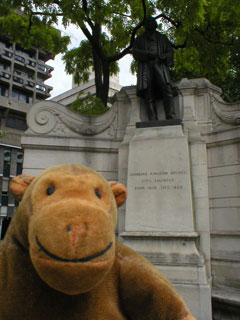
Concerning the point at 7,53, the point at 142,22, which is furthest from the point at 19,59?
the point at 142,22

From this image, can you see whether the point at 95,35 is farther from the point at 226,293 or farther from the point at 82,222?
the point at 82,222

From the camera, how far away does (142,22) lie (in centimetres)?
1045

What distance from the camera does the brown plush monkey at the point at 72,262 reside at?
1.43 meters

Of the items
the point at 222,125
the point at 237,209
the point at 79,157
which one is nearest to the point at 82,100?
the point at 79,157

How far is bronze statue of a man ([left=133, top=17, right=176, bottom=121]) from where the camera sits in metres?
7.12

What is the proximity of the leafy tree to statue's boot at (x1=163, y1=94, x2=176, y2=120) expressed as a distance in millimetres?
2948

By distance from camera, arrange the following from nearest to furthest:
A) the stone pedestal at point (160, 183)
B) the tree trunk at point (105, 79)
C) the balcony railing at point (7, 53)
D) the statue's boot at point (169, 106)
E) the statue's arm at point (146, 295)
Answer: the statue's arm at point (146, 295) → the stone pedestal at point (160, 183) → the statue's boot at point (169, 106) → the tree trunk at point (105, 79) → the balcony railing at point (7, 53)

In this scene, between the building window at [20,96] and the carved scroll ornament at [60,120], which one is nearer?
the carved scroll ornament at [60,120]

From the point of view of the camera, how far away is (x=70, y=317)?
1.70 meters

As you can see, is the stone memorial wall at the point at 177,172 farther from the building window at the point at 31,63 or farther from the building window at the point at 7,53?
the building window at the point at 31,63

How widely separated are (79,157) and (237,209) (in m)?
4.01

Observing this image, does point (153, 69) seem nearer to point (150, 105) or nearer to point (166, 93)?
point (166, 93)

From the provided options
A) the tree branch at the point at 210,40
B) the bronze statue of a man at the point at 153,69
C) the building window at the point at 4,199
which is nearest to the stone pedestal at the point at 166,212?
the bronze statue of a man at the point at 153,69

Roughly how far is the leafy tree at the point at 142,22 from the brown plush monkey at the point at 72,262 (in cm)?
813
